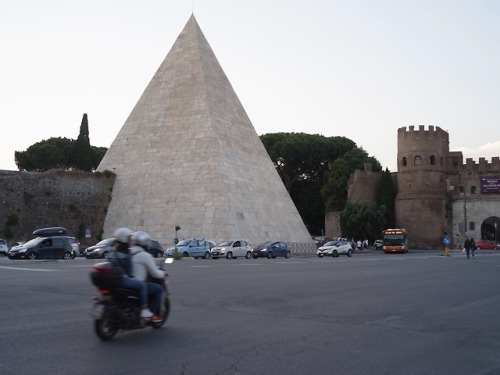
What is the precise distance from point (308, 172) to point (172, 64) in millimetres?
29306

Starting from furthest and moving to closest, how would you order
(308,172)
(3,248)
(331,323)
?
(308,172) → (3,248) → (331,323)

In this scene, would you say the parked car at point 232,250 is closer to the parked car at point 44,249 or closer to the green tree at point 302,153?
the parked car at point 44,249

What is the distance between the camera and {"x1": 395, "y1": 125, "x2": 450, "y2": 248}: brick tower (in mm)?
56875

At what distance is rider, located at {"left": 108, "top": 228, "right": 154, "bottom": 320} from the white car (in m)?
30.6

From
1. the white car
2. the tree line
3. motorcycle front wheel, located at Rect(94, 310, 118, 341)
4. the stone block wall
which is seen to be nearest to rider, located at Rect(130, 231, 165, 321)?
motorcycle front wheel, located at Rect(94, 310, 118, 341)

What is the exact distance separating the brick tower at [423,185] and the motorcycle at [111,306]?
175ft

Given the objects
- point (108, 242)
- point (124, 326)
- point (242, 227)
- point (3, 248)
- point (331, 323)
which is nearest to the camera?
point (124, 326)

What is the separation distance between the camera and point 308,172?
67875mm

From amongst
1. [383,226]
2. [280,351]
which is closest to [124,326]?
[280,351]

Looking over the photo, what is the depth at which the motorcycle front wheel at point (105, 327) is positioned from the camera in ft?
21.2

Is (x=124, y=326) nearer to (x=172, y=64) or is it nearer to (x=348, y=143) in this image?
(x=172, y=64)

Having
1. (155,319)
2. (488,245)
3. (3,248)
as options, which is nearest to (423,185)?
(488,245)

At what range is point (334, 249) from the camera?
3769 centimetres

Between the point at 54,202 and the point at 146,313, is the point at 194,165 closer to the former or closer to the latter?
the point at 54,202
